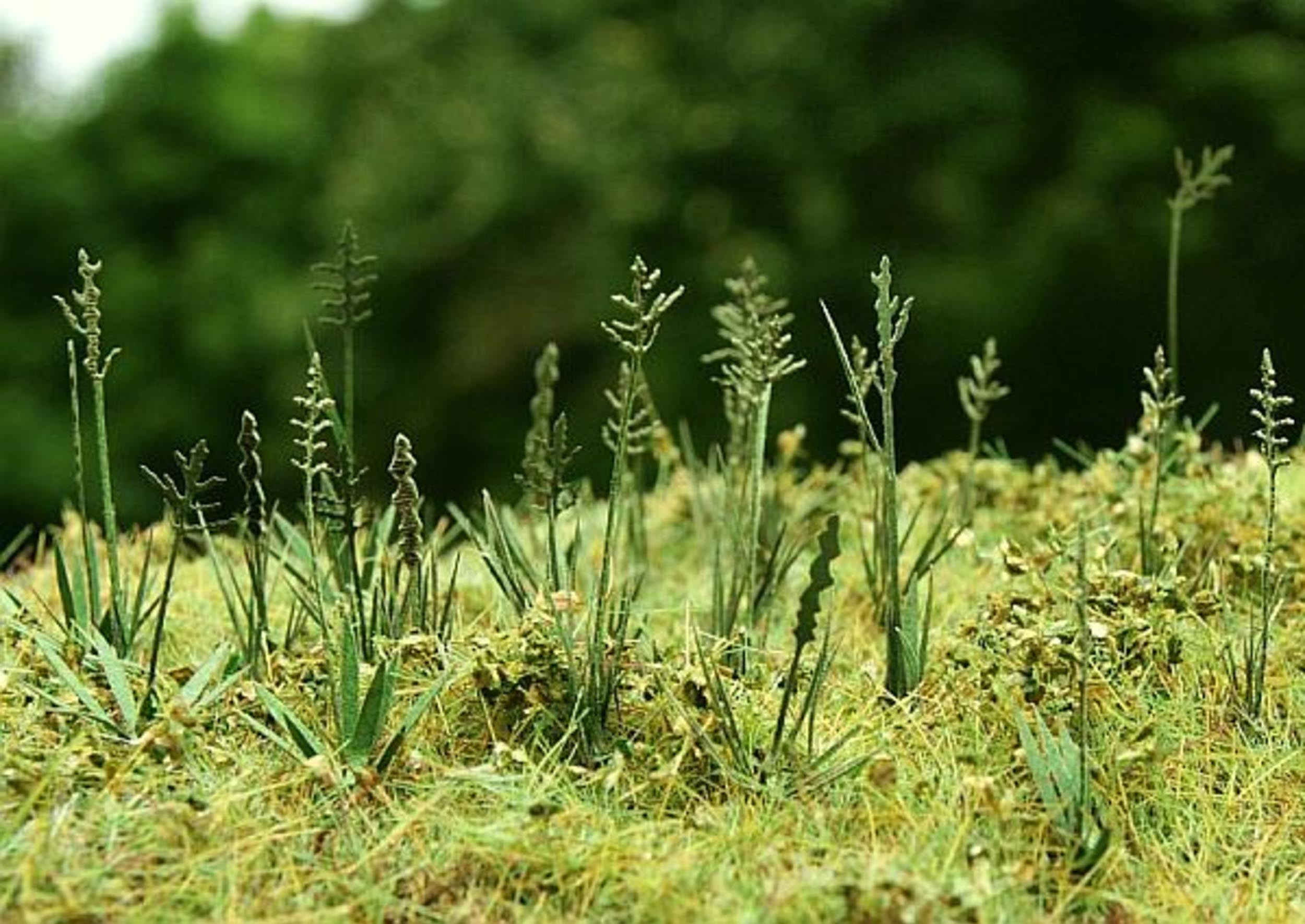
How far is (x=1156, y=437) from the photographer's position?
427 cm

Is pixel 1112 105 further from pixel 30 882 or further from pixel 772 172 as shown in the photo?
pixel 30 882

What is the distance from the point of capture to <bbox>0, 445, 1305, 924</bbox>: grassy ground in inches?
118

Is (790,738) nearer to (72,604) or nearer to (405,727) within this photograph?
(405,727)

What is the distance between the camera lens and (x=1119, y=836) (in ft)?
10.8

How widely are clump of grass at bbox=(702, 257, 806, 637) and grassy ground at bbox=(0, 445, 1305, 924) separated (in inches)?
8.2

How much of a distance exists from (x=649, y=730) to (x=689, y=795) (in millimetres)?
217

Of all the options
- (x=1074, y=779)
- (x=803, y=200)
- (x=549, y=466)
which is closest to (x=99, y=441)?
(x=549, y=466)

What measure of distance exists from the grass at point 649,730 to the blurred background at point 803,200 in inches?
490

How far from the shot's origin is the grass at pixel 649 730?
9.96 feet

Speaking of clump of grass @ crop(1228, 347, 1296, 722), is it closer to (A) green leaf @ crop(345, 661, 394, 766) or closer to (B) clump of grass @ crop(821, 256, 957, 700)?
(B) clump of grass @ crop(821, 256, 957, 700)

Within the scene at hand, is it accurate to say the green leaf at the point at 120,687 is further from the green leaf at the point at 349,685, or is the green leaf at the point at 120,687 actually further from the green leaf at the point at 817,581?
the green leaf at the point at 817,581

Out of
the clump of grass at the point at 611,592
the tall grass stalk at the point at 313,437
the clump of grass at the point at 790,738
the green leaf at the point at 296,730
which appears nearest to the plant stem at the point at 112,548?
the tall grass stalk at the point at 313,437

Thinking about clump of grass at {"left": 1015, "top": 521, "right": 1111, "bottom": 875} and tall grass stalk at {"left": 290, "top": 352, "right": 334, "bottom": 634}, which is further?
tall grass stalk at {"left": 290, "top": 352, "right": 334, "bottom": 634}

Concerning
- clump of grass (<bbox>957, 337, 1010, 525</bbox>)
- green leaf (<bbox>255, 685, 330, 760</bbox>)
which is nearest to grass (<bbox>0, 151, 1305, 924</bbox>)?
green leaf (<bbox>255, 685, 330, 760</bbox>)
